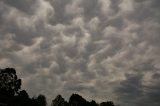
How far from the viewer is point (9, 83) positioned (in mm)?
146750

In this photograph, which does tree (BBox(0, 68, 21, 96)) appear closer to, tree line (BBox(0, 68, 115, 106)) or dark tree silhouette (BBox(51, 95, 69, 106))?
tree line (BBox(0, 68, 115, 106))

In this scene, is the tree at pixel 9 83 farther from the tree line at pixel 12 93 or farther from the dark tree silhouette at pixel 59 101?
the dark tree silhouette at pixel 59 101

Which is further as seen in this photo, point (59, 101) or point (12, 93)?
point (59, 101)

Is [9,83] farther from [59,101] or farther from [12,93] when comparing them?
[59,101]

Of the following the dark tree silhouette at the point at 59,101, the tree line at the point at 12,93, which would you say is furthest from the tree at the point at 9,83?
the dark tree silhouette at the point at 59,101

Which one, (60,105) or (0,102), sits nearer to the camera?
(0,102)

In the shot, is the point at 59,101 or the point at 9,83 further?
the point at 59,101

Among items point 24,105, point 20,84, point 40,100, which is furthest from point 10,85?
point 40,100

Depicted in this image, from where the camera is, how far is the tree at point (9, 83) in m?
145

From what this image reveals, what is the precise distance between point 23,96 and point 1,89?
1104 cm

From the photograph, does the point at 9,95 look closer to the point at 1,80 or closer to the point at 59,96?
the point at 1,80

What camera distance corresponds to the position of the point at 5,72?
148 meters

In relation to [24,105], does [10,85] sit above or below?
above

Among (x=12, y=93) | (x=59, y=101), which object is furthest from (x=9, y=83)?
(x=59, y=101)
